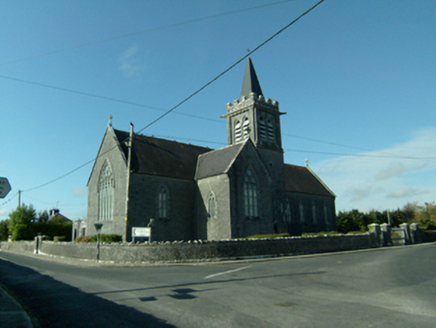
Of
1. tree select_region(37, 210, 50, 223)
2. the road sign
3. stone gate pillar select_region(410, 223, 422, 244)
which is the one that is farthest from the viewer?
tree select_region(37, 210, 50, 223)

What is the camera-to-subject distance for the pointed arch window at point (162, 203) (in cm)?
3055

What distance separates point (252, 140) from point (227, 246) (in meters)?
16.1

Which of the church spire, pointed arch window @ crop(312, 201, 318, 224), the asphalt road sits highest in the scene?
the church spire

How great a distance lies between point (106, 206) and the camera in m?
31.7

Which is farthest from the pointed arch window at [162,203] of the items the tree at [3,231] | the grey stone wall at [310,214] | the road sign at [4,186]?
the tree at [3,231]

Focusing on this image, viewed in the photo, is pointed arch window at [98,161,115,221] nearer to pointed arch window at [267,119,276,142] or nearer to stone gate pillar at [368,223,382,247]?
pointed arch window at [267,119,276,142]

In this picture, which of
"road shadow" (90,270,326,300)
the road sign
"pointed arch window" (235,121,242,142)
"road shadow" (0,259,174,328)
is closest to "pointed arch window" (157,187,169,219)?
"pointed arch window" (235,121,242,142)

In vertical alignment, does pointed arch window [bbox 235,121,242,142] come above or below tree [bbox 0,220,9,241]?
above

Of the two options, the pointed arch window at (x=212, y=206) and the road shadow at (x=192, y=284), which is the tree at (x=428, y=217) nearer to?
the pointed arch window at (x=212, y=206)

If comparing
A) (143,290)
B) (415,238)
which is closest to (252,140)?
(415,238)

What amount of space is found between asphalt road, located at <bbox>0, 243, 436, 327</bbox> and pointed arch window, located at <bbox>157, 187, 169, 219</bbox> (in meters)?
16.3

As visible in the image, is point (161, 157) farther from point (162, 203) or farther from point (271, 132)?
point (271, 132)

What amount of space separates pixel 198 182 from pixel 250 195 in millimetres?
5343

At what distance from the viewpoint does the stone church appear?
1158 inches
